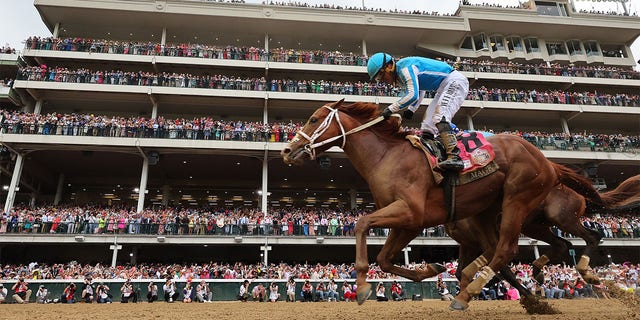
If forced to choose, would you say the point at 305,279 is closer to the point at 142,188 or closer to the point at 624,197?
the point at 624,197

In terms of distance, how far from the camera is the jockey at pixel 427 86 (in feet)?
19.3

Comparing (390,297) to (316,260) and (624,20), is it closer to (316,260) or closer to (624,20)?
(316,260)

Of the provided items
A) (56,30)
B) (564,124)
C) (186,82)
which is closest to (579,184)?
(186,82)

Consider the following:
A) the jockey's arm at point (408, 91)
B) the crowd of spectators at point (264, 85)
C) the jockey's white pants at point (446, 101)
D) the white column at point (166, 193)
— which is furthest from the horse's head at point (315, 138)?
the white column at point (166, 193)

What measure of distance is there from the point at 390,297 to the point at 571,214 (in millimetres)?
10874

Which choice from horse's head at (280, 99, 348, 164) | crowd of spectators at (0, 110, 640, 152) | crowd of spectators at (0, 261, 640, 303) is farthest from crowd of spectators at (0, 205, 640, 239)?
horse's head at (280, 99, 348, 164)

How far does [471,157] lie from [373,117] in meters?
1.47

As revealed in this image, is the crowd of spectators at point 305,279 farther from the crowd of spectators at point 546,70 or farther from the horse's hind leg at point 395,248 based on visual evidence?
the crowd of spectators at point 546,70

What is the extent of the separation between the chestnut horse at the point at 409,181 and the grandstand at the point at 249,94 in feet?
61.2

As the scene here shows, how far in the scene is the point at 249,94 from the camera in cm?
2922

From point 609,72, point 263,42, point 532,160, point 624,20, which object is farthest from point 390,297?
point 624,20

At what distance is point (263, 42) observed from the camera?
3525cm

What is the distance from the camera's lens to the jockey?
5.89m

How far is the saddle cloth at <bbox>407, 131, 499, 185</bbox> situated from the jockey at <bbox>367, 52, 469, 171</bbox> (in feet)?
0.63
